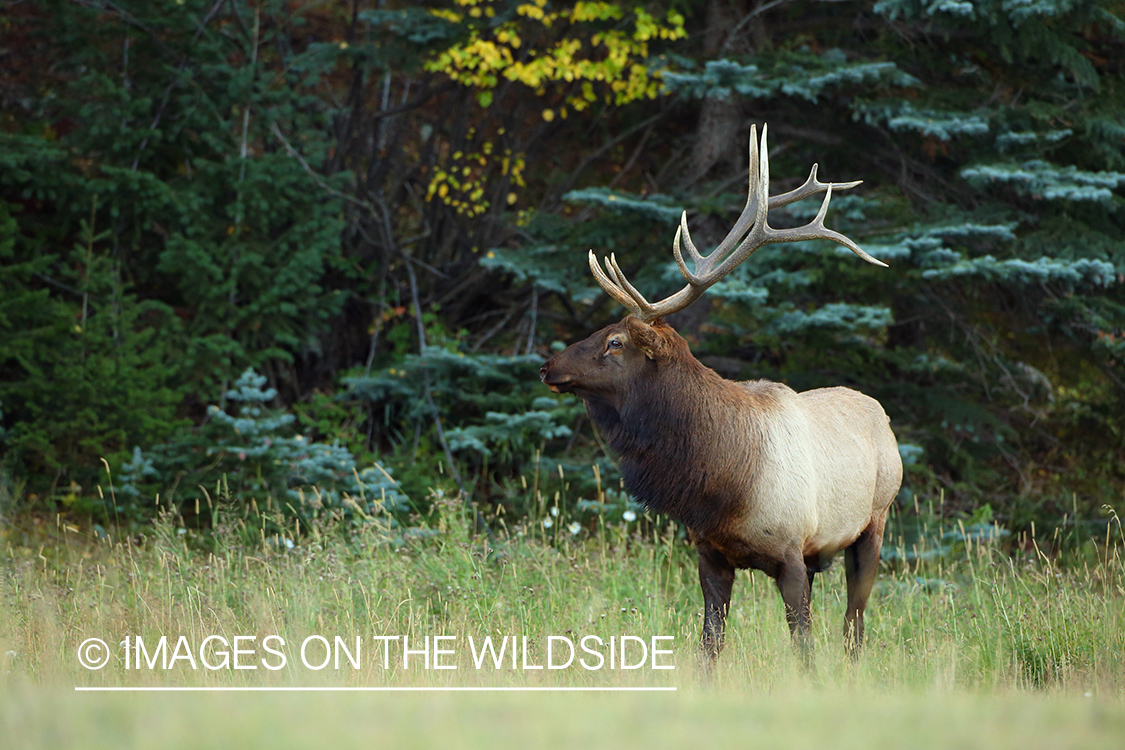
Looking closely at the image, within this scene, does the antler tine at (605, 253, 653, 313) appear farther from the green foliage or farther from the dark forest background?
the green foliage

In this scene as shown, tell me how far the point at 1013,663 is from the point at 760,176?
8.25ft

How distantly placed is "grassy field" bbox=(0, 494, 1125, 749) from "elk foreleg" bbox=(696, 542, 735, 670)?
0.40 feet

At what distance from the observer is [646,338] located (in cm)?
491

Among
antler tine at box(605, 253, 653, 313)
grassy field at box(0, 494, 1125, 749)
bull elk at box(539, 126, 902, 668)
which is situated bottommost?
grassy field at box(0, 494, 1125, 749)

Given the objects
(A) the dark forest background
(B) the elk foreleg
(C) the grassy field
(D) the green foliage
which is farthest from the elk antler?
(D) the green foliage

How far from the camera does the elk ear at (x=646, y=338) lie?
490 cm

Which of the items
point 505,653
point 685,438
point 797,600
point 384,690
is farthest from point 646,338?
point 384,690

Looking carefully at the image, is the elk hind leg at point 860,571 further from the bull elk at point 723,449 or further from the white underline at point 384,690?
the white underline at point 384,690

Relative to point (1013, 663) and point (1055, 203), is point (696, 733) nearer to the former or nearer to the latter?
point (1013, 663)

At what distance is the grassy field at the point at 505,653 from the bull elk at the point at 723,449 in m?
0.41

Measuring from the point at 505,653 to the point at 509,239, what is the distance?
653 cm

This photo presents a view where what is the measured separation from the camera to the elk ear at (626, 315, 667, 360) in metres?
4.90

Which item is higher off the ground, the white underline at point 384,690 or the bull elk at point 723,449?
the bull elk at point 723,449

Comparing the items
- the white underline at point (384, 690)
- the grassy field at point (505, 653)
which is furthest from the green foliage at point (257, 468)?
the white underline at point (384, 690)
